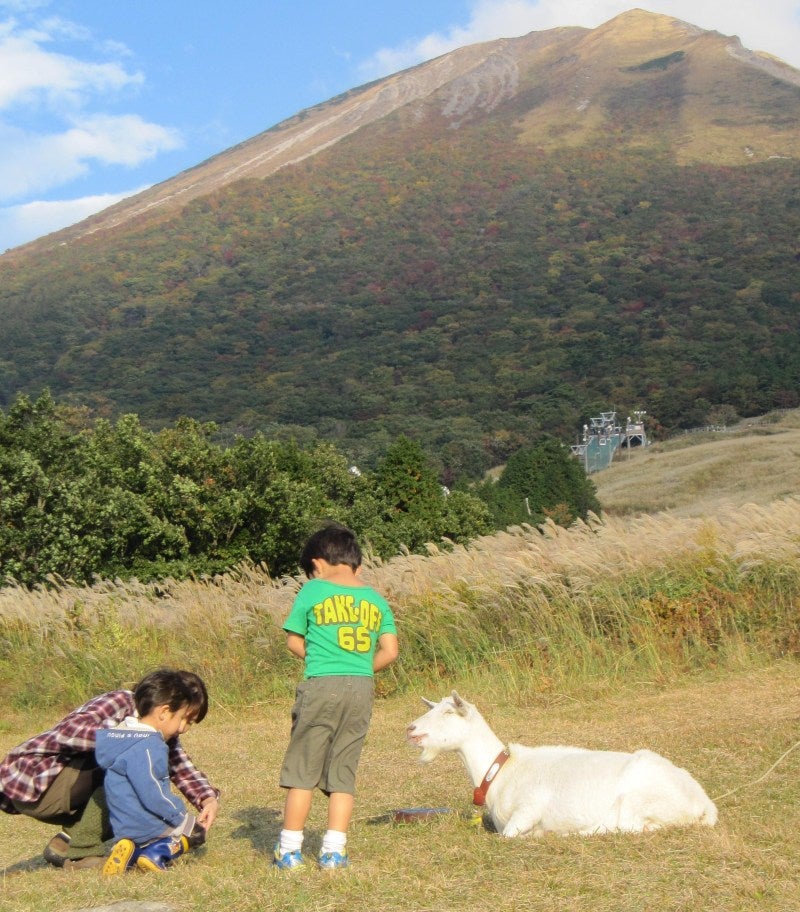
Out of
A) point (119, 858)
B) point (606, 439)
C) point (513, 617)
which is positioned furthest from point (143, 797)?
point (606, 439)

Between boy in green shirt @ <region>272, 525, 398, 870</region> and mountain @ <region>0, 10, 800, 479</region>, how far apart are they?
66815 millimetres

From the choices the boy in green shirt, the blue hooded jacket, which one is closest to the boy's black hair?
the boy in green shirt

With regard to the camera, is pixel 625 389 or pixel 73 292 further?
pixel 73 292

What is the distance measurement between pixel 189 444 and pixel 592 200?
5186 inches

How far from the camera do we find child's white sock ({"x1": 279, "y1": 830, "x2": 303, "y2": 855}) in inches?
197

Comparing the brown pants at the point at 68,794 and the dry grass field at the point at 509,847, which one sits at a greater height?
the brown pants at the point at 68,794

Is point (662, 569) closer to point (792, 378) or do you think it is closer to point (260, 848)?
point (260, 848)

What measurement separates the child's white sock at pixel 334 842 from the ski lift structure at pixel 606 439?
227 ft

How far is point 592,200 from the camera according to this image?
142 meters

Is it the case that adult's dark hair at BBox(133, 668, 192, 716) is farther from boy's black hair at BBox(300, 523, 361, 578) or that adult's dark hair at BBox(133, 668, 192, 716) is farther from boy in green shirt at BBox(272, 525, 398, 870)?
boy's black hair at BBox(300, 523, 361, 578)

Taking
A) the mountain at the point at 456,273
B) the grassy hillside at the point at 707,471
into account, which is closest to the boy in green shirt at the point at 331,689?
the grassy hillside at the point at 707,471

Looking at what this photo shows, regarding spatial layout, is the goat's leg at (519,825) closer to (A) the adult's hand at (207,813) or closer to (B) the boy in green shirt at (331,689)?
(B) the boy in green shirt at (331,689)

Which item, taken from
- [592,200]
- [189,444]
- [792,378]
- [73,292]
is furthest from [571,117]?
[189,444]

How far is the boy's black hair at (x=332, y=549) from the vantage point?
5.27m
